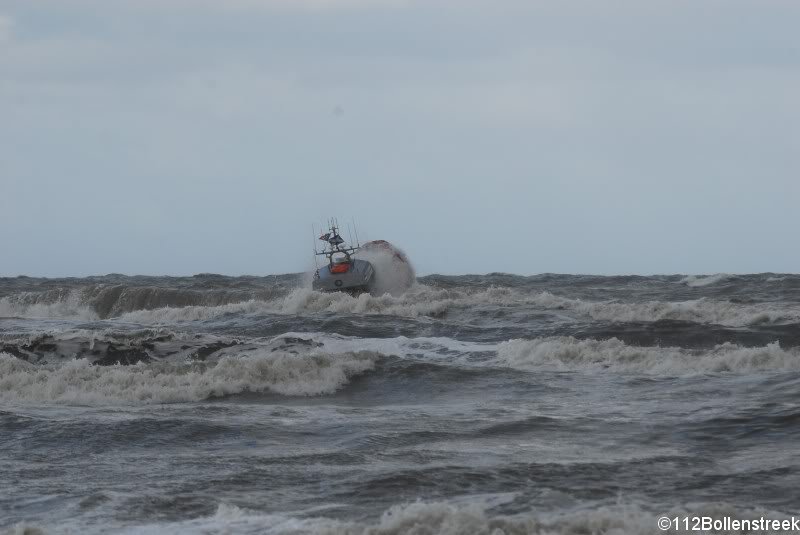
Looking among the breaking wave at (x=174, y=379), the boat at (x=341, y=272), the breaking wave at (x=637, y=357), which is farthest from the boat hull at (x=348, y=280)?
the breaking wave at (x=174, y=379)

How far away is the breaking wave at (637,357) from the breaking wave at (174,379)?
318cm

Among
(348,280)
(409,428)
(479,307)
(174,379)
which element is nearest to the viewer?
(409,428)

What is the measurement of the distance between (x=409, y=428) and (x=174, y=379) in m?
4.96

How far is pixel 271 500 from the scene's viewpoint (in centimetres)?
790

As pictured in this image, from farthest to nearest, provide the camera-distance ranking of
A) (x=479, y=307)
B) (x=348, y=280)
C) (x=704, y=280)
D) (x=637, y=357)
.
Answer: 1. (x=704, y=280)
2. (x=348, y=280)
3. (x=479, y=307)
4. (x=637, y=357)

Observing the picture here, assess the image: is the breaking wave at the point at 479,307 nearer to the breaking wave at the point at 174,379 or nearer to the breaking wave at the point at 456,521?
the breaking wave at the point at 174,379

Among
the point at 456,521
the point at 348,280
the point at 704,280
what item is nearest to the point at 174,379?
the point at 456,521

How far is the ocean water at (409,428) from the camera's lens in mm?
7465

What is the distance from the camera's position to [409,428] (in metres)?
11.2

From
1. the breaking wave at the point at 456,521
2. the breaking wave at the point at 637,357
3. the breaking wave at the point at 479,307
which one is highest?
the breaking wave at the point at 479,307

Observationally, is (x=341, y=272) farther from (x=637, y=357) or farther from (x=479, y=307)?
(x=637, y=357)

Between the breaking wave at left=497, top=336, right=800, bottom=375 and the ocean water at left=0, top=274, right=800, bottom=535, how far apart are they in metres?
0.05

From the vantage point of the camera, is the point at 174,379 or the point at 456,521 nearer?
the point at 456,521

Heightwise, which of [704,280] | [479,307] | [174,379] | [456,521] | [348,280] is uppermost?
[348,280]
